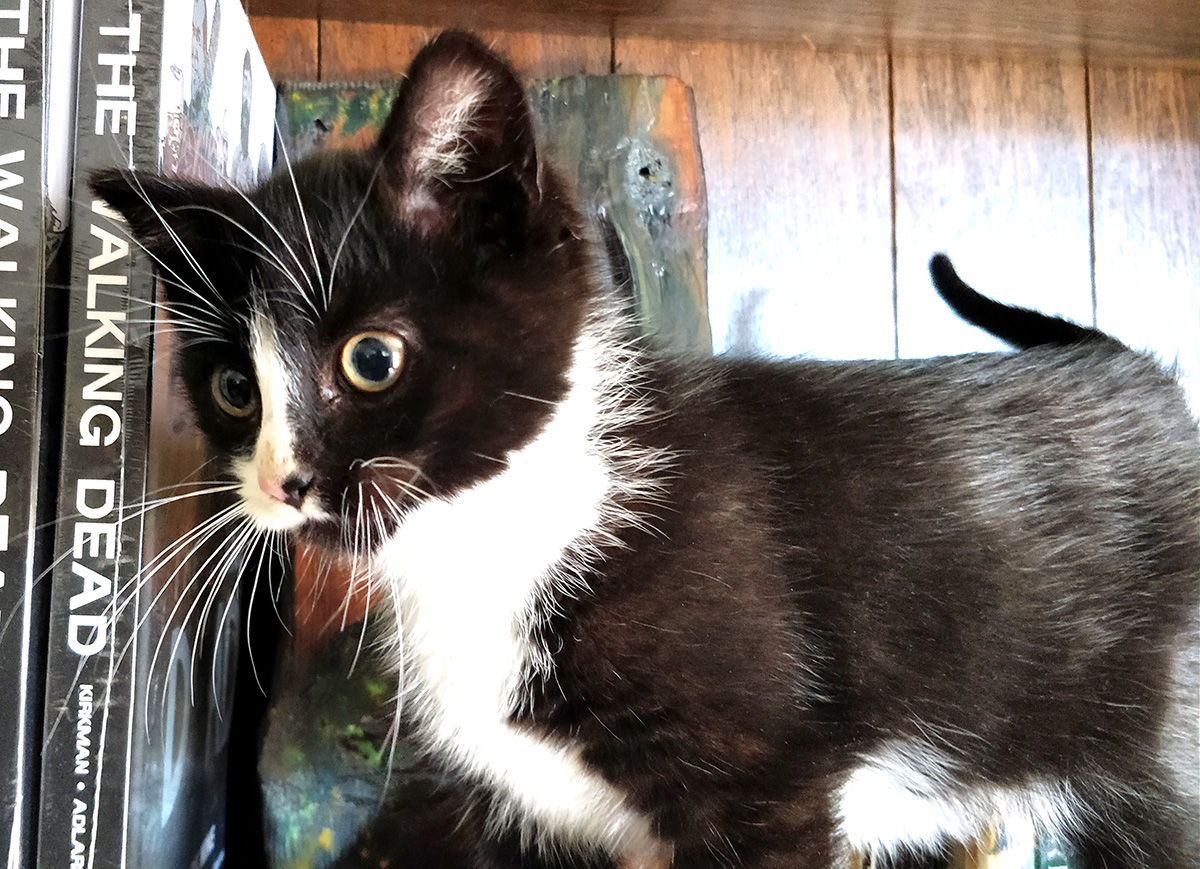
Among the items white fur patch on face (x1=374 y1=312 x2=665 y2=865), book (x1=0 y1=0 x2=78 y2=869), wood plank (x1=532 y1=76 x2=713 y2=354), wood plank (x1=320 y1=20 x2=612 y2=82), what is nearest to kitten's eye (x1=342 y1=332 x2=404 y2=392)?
white fur patch on face (x1=374 y1=312 x2=665 y2=865)

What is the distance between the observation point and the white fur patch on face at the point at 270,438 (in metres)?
0.62

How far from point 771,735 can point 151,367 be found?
1.85 feet

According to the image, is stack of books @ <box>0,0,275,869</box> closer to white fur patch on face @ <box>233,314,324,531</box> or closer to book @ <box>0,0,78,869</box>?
book @ <box>0,0,78,869</box>

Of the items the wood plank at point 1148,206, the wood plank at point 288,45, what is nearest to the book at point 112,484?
the wood plank at point 288,45

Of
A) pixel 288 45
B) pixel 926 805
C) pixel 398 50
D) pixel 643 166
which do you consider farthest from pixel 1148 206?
pixel 288 45

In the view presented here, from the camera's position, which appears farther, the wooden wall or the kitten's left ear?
the wooden wall

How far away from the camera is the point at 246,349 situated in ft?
2.19

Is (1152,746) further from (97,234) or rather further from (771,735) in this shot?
(97,234)

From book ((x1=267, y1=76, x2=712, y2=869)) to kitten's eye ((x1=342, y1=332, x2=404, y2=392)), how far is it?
32cm

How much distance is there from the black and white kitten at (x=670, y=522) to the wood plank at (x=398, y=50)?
441 millimetres

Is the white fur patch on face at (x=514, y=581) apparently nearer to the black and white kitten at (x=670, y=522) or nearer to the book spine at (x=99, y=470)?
the black and white kitten at (x=670, y=522)

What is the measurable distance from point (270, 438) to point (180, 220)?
0.19m

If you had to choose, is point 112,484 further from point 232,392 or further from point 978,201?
point 978,201

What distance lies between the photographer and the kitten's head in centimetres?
62
